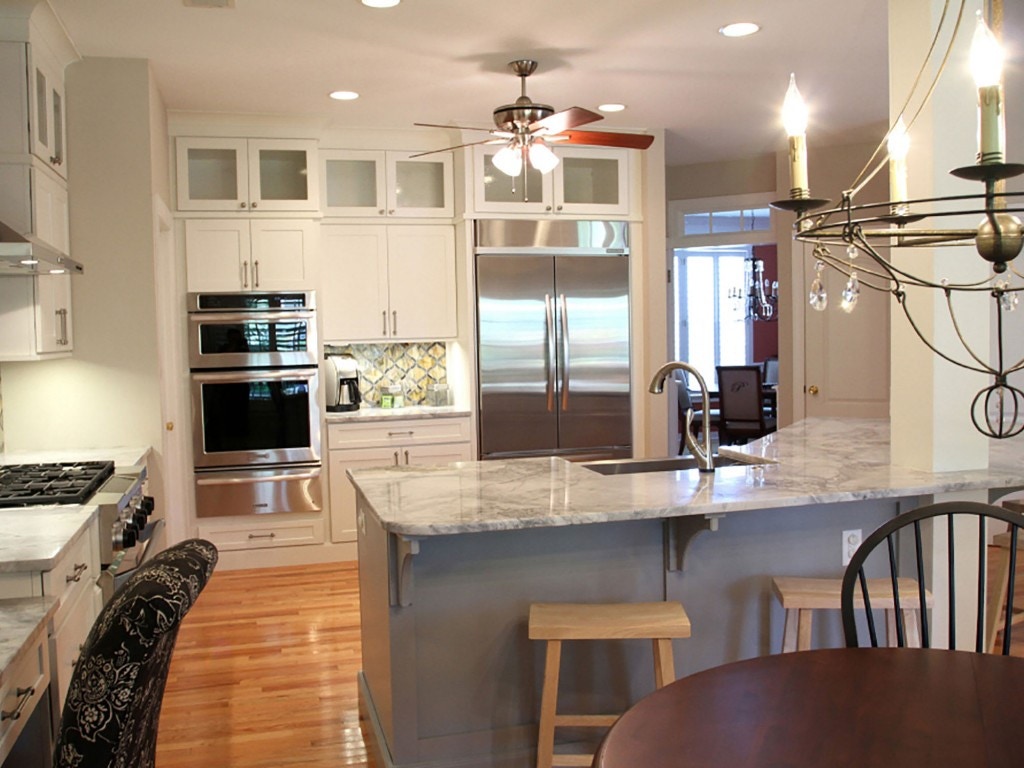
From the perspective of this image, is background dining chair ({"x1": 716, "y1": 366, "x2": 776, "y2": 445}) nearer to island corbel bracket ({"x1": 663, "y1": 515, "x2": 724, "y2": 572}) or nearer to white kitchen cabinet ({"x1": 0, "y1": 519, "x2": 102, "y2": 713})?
island corbel bracket ({"x1": 663, "y1": 515, "x2": 724, "y2": 572})

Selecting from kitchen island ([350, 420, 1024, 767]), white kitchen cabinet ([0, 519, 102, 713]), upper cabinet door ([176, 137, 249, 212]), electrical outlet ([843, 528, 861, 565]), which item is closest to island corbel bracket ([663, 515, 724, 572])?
kitchen island ([350, 420, 1024, 767])

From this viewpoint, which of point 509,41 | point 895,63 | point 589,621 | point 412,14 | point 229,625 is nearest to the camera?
point 589,621

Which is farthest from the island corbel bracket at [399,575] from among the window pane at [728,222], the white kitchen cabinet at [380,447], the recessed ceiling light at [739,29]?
the window pane at [728,222]

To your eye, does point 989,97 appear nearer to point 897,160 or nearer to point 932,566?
point 897,160

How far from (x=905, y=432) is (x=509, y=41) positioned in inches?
92.6

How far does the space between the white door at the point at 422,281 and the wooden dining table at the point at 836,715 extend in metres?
4.26

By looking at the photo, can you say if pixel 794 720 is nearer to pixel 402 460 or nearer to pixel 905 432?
pixel 905 432

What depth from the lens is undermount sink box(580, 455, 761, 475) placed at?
142 inches

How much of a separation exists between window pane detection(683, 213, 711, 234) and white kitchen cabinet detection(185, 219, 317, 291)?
120 inches

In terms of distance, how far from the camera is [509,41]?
13.6 ft

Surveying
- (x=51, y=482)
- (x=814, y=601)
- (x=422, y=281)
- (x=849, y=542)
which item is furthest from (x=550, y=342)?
(x=814, y=601)

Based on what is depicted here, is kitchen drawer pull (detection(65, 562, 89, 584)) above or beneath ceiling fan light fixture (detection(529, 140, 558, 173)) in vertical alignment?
beneath

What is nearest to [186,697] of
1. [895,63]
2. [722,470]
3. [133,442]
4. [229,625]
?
[229,625]

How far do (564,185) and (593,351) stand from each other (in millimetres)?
1040
